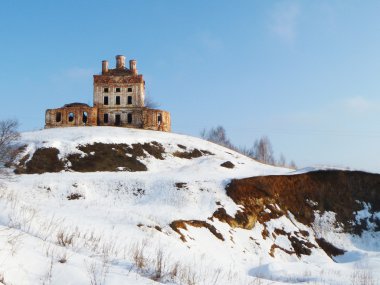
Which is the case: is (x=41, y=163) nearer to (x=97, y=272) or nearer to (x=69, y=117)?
(x=69, y=117)

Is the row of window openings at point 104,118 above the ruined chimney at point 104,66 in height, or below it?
below

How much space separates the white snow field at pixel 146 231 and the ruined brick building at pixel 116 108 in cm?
707

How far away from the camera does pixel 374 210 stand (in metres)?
40.1

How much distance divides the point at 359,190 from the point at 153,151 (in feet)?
78.4

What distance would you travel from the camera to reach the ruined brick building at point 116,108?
6312cm

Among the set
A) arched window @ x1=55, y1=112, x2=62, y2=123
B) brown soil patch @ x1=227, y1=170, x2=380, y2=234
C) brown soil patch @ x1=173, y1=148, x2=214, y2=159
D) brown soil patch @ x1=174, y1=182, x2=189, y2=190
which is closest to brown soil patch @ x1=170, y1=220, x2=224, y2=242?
brown soil patch @ x1=227, y1=170, x2=380, y2=234

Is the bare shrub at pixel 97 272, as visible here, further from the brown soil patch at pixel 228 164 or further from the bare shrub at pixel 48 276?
the brown soil patch at pixel 228 164

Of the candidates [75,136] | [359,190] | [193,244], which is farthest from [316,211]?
[75,136]

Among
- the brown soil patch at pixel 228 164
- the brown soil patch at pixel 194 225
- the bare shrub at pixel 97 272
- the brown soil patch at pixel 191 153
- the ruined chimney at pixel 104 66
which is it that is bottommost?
the brown soil patch at pixel 194 225

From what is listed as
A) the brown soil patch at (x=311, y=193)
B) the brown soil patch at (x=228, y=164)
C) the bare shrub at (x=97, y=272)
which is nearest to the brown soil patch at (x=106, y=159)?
the brown soil patch at (x=228, y=164)

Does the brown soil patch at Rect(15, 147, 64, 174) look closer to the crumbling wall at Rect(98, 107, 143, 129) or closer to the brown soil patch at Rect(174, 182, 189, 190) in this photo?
the brown soil patch at Rect(174, 182, 189, 190)

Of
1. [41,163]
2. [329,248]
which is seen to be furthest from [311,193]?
[41,163]

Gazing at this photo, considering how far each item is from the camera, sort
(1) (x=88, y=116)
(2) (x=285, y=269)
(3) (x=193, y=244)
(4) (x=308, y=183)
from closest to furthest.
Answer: (2) (x=285, y=269) < (3) (x=193, y=244) < (4) (x=308, y=183) < (1) (x=88, y=116)

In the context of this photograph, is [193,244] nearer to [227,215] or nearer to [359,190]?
[227,215]
